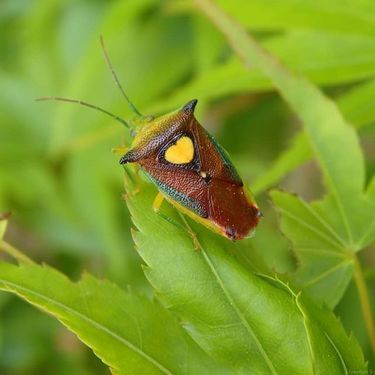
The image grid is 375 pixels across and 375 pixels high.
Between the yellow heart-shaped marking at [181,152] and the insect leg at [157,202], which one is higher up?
the yellow heart-shaped marking at [181,152]

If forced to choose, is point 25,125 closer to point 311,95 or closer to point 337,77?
point 337,77

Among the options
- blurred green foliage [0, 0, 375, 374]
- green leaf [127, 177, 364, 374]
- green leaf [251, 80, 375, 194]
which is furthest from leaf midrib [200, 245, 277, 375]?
blurred green foliage [0, 0, 375, 374]

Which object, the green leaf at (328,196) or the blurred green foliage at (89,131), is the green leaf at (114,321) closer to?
the green leaf at (328,196)


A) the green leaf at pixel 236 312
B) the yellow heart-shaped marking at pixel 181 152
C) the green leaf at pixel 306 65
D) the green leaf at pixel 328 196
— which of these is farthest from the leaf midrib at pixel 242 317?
the green leaf at pixel 306 65

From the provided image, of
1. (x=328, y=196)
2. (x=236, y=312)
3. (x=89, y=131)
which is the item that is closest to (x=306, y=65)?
(x=328, y=196)

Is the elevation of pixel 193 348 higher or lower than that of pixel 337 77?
lower

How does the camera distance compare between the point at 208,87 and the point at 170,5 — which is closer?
the point at 208,87

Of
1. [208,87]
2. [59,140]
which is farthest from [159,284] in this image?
[59,140]
